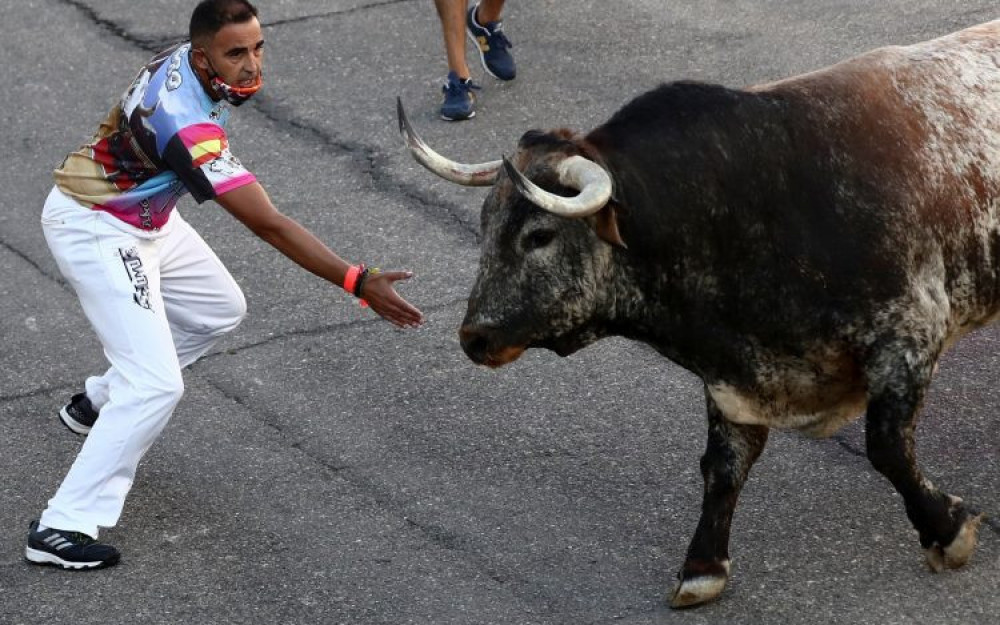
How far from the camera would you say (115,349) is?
5770 millimetres

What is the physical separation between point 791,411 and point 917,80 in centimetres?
112

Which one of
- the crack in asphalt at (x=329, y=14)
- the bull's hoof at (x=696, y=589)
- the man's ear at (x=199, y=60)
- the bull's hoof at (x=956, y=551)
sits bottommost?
the crack in asphalt at (x=329, y=14)

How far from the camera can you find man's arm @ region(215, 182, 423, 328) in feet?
17.9

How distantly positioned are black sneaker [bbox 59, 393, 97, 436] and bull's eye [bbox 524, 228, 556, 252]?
86.9 inches

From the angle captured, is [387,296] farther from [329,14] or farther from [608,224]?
[329,14]

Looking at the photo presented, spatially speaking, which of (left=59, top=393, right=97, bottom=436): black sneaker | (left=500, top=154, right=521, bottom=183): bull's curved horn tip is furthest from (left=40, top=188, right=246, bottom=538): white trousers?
(left=500, top=154, right=521, bottom=183): bull's curved horn tip

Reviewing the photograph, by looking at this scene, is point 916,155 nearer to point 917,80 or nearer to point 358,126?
point 917,80

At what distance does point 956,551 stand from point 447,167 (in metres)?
1.98

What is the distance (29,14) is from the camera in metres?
11.1

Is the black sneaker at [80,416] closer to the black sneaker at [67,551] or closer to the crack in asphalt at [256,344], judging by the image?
the crack in asphalt at [256,344]

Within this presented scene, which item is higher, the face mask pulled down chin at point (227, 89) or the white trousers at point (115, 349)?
the face mask pulled down chin at point (227, 89)

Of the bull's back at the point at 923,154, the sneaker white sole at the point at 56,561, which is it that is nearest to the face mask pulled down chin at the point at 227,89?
the sneaker white sole at the point at 56,561

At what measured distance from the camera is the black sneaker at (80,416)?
643 cm

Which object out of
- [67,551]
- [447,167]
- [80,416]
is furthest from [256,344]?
[447,167]
